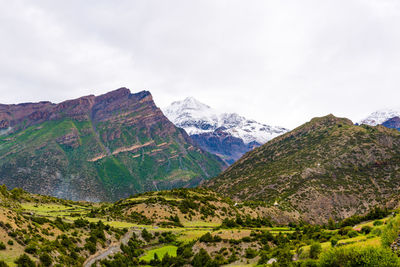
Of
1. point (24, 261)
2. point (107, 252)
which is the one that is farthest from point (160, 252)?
point (24, 261)

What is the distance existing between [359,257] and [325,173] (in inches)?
4120

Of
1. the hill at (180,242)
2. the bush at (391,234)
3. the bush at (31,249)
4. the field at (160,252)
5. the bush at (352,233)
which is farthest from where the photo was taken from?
the field at (160,252)

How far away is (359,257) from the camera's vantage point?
19.3 metres

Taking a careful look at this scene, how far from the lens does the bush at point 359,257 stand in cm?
1762

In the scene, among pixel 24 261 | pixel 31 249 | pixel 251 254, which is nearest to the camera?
pixel 24 261

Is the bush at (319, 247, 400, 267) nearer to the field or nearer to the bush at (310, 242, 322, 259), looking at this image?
the bush at (310, 242, 322, 259)

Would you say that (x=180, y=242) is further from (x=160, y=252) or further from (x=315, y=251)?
(x=315, y=251)

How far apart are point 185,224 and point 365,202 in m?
72.8

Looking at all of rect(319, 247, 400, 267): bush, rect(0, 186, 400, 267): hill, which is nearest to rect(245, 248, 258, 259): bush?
rect(0, 186, 400, 267): hill

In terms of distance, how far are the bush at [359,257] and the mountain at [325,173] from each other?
7156cm

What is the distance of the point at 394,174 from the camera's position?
359 ft

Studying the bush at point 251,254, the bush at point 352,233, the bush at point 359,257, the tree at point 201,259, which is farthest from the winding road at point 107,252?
the bush at point 352,233

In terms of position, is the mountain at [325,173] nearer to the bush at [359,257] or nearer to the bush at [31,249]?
the bush at [359,257]

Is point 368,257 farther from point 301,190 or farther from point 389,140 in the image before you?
point 389,140
